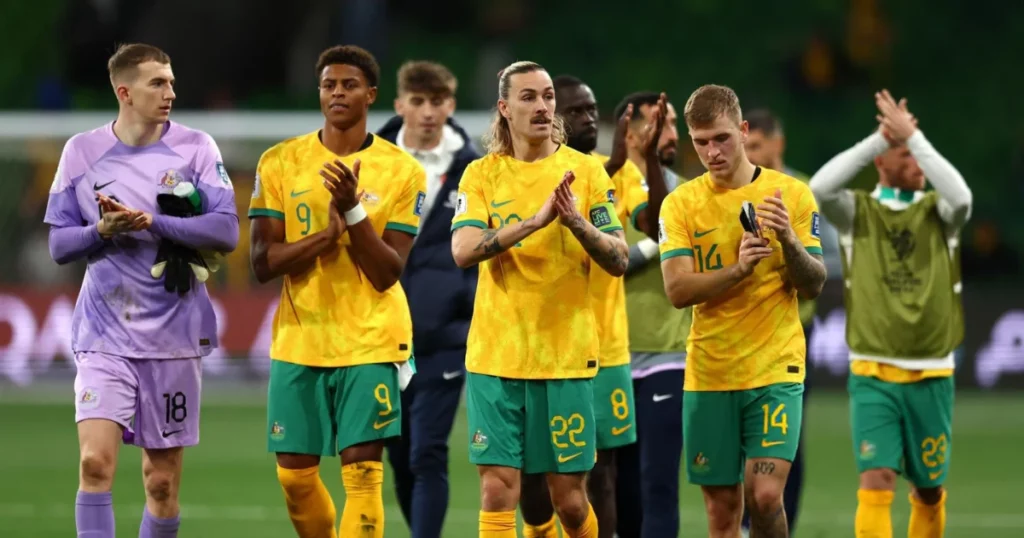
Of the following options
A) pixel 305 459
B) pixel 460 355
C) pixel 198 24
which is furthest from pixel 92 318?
pixel 198 24

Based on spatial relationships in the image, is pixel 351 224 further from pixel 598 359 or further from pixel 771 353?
pixel 771 353

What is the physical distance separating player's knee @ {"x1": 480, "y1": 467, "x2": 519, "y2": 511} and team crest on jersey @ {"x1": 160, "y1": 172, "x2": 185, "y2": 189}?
6.59ft

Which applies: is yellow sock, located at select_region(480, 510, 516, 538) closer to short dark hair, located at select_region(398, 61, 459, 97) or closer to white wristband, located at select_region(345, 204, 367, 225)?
white wristband, located at select_region(345, 204, 367, 225)

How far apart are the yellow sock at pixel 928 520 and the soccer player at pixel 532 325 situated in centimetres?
227

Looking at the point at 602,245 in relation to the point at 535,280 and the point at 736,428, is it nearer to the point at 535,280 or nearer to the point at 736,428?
the point at 535,280

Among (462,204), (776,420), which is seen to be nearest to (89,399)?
(462,204)

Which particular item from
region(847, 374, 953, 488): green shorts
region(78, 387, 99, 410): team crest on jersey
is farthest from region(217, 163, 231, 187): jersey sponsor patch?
region(847, 374, 953, 488): green shorts

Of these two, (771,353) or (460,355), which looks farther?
(460,355)

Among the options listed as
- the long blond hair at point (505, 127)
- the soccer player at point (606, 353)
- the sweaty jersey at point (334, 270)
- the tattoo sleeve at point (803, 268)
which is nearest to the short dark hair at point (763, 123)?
the soccer player at point (606, 353)

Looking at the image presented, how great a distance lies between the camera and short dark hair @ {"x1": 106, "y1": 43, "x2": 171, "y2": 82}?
7688 mm

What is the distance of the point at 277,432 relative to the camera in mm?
7688

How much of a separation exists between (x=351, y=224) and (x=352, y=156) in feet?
1.62

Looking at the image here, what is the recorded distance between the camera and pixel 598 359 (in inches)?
303

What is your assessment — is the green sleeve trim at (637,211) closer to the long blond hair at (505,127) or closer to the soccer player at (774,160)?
the long blond hair at (505,127)
